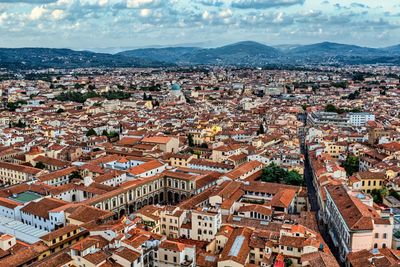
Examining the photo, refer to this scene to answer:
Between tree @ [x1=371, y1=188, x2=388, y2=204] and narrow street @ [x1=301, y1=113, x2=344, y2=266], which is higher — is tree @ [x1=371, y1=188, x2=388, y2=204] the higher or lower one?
the higher one

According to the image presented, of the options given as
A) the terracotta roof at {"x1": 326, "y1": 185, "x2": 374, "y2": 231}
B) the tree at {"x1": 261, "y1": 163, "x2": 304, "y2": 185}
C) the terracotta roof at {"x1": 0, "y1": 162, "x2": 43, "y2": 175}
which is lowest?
the tree at {"x1": 261, "y1": 163, "x2": 304, "y2": 185}

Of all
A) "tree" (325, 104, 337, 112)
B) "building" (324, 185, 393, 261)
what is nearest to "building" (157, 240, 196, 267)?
"building" (324, 185, 393, 261)

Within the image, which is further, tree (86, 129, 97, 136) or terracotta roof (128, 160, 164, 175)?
tree (86, 129, 97, 136)

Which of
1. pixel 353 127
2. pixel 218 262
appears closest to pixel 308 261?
pixel 218 262

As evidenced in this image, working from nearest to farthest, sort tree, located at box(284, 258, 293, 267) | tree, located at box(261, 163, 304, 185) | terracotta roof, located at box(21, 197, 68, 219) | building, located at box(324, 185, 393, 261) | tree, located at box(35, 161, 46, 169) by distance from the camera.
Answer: tree, located at box(284, 258, 293, 267)
building, located at box(324, 185, 393, 261)
terracotta roof, located at box(21, 197, 68, 219)
tree, located at box(261, 163, 304, 185)
tree, located at box(35, 161, 46, 169)

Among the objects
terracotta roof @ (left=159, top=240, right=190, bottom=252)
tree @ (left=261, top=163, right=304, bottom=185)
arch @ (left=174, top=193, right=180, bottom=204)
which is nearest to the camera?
terracotta roof @ (left=159, top=240, right=190, bottom=252)

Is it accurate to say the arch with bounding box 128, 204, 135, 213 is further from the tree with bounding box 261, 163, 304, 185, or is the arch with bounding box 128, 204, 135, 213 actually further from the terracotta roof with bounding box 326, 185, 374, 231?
the terracotta roof with bounding box 326, 185, 374, 231

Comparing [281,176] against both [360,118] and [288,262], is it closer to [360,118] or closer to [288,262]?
[288,262]

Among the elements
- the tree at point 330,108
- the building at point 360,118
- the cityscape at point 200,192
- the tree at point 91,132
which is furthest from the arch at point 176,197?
the tree at point 330,108

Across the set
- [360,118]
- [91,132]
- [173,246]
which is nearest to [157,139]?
[91,132]

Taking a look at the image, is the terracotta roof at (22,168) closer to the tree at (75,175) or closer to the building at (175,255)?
the tree at (75,175)

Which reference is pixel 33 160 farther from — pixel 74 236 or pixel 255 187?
pixel 255 187
